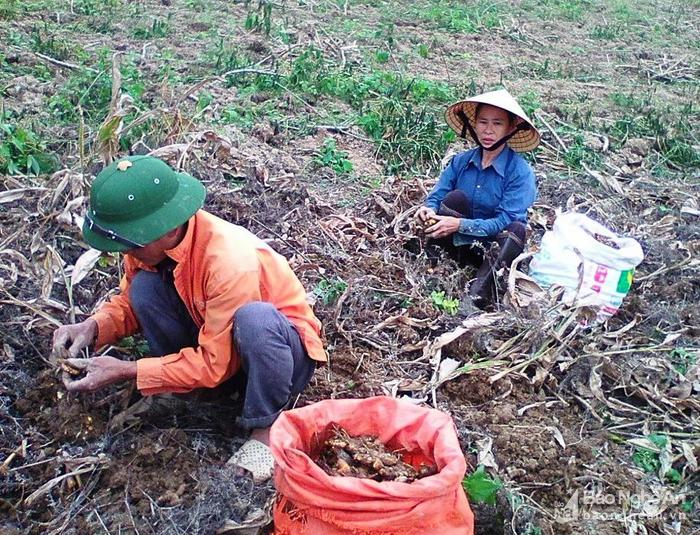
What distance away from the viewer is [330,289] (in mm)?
3148

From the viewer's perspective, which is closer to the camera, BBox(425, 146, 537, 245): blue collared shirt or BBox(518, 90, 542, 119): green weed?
BBox(425, 146, 537, 245): blue collared shirt

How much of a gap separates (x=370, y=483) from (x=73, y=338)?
115cm

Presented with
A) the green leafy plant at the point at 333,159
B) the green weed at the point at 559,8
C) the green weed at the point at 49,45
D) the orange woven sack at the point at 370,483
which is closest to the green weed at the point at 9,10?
the green weed at the point at 49,45

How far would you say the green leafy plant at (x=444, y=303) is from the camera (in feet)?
10.4

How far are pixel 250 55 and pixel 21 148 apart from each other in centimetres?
281

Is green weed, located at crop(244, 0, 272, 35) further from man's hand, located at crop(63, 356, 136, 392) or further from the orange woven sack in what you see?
the orange woven sack

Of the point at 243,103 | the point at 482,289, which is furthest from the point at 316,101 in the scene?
the point at 482,289

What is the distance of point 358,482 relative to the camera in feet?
5.31

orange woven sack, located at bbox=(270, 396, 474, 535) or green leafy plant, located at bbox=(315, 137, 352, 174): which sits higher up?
orange woven sack, located at bbox=(270, 396, 474, 535)

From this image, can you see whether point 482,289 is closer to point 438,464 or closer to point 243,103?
point 438,464

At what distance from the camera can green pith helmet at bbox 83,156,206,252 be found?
1.97m

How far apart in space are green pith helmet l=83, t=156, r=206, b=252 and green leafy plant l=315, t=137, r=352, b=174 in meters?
2.54

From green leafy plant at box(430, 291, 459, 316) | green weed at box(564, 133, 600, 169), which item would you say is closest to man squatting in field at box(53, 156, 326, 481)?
green leafy plant at box(430, 291, 459, 316)

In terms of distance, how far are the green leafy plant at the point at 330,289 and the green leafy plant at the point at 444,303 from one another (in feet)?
1.30
